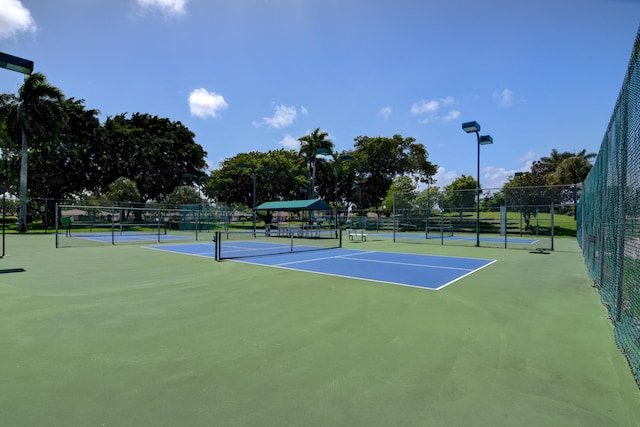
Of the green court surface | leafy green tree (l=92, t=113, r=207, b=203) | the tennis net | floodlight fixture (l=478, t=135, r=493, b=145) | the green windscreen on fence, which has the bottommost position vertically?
the tennis net

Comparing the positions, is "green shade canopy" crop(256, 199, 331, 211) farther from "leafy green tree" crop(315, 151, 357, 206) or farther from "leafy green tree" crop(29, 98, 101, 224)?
"leafy green tree" crop(29, 98, 101, 224)

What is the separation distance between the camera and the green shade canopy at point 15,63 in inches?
416

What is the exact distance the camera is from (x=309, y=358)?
13.0 feet

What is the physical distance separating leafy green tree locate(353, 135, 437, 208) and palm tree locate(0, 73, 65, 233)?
38.7 metres

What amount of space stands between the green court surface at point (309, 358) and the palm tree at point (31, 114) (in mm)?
33607

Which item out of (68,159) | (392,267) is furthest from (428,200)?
(68,159)

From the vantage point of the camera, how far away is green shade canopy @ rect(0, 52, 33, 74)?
10.6m

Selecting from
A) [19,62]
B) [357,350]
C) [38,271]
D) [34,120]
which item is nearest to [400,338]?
[357,350]

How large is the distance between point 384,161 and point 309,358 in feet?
181

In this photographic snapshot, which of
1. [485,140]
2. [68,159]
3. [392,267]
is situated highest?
[68,159]

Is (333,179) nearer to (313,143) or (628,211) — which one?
(313,143)

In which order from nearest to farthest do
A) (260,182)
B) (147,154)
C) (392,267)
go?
(392,267)
(147,154)
(260,182)

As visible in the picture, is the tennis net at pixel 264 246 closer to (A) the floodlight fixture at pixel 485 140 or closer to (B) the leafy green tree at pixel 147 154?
(A) the floodlight fixture at pixel 485 140

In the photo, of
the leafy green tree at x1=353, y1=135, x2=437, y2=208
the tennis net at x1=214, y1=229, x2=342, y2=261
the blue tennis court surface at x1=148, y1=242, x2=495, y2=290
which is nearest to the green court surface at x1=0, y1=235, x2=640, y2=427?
the blue tennis court surface at x1=148, y1=242, x2=495, y2=290
